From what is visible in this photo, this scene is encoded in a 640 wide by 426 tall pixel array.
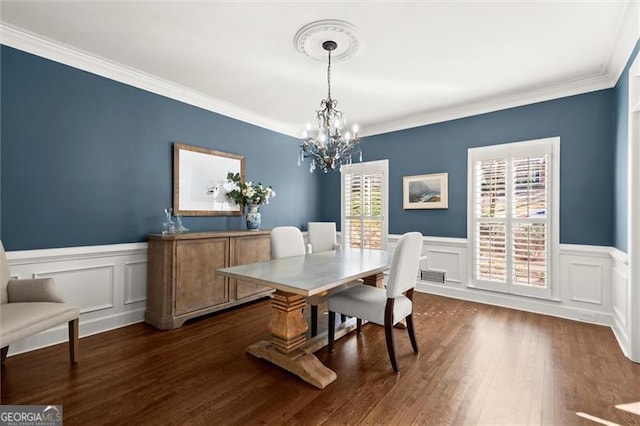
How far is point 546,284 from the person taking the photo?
11.7ft

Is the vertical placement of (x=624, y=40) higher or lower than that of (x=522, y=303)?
higher

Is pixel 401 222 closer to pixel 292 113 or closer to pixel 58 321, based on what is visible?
pixel 292 113

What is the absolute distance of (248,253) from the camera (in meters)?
3.84

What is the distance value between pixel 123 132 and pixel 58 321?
1929mm

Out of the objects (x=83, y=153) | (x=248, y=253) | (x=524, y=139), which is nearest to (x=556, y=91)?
(x=524, y=139)

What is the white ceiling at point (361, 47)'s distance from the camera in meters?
2.22

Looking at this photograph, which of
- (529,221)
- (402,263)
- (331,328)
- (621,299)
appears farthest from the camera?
(529,221)

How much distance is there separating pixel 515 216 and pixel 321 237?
8.14 feet

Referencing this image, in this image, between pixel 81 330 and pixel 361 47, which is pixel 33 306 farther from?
pixel 361 47

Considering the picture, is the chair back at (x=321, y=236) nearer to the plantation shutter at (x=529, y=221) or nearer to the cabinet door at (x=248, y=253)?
the cabinet door at (x=248, y=253)

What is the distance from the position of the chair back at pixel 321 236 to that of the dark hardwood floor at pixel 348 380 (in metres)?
1.37

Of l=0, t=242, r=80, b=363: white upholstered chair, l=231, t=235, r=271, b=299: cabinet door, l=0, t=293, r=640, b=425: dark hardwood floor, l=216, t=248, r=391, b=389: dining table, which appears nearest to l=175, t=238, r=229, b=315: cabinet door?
l=231, t=235, r=271, b=299: cabinet door

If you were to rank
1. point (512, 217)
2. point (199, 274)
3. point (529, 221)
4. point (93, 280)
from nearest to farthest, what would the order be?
point (93, 280) < point (199, 274) < point (529, 221) < point (512, 217)

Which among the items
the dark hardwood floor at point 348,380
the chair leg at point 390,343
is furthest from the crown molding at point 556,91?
the chair leg at point 390,343
